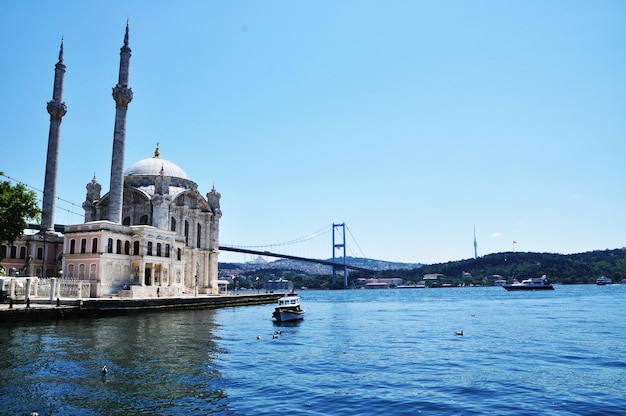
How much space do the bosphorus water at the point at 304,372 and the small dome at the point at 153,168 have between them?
31609 mm

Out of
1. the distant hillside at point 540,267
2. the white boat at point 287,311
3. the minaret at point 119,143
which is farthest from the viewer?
the distant hillside at point 540,267

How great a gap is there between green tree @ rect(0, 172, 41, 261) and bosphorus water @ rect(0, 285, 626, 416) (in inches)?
350

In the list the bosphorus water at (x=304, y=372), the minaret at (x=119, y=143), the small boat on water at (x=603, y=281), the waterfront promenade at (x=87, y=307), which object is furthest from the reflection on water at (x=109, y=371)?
the small boat on water at (x=603, y=281)

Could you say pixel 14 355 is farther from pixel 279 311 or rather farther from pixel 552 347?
pixel 552 347

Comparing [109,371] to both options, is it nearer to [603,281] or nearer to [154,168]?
[154,168]

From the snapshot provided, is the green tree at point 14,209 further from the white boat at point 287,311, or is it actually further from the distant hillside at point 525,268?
the distant hillside at point 525,268

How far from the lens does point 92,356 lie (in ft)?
59.1

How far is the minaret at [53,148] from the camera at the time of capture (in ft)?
159

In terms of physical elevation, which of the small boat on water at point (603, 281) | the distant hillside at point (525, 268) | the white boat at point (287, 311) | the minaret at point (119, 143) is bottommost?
the white boat at point (287, 311)

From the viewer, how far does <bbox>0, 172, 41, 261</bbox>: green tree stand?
32938 millimetres

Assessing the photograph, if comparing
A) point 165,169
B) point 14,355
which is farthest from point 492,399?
point 165,169

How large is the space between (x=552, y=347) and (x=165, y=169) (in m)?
46.3

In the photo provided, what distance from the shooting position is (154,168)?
2291 inches

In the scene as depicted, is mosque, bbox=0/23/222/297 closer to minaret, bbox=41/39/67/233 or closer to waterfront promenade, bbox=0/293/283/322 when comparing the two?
minaret, bbox=41/39/67/233
